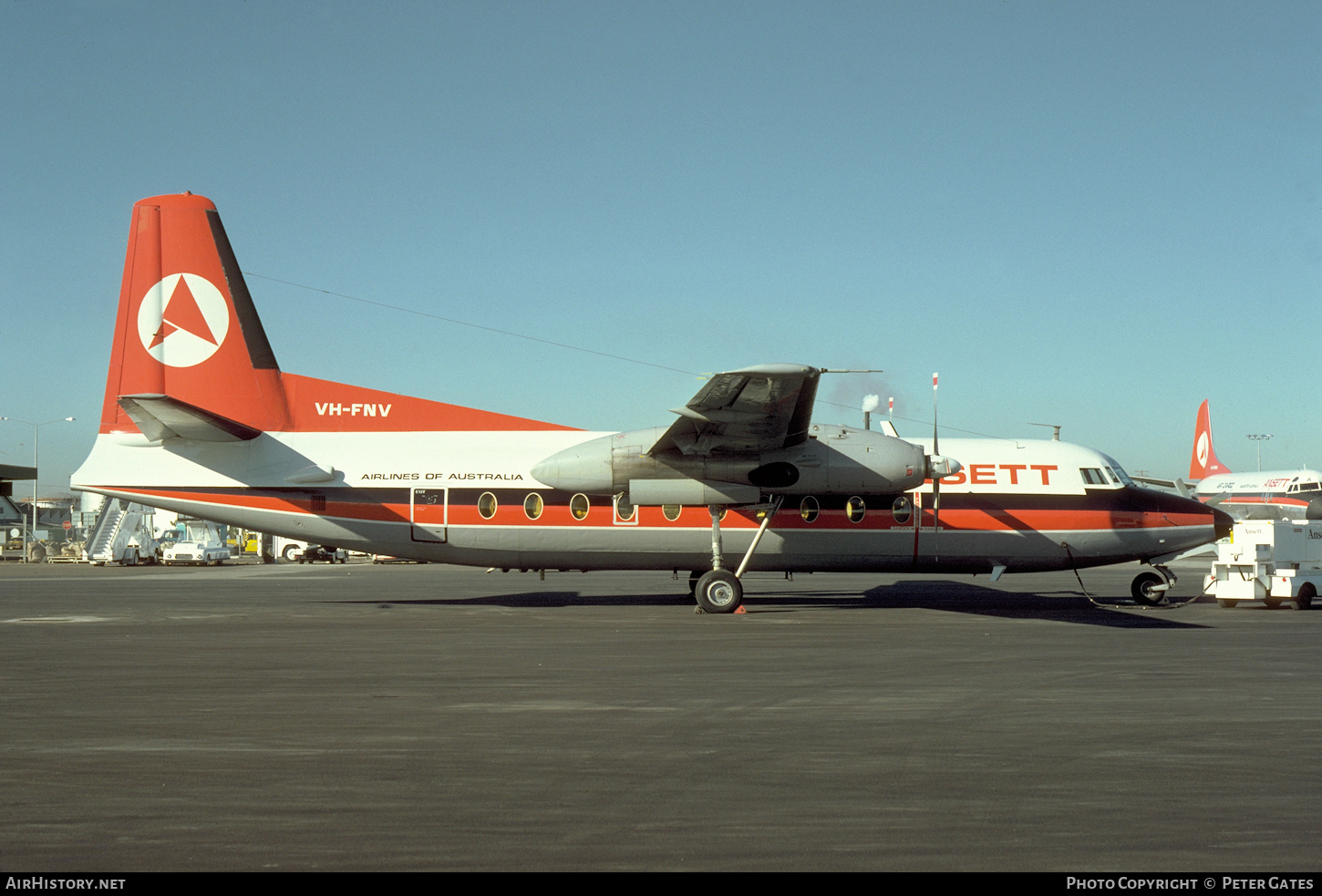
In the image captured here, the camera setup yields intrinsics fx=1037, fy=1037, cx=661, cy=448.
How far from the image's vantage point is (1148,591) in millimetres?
21859

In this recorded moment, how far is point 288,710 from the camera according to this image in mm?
8906

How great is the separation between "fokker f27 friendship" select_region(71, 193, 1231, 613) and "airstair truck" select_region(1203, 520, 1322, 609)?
225cm

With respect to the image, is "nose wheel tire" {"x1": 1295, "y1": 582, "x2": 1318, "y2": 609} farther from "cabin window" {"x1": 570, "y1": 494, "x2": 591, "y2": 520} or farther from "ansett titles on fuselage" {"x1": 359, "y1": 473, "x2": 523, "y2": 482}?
"ansett titles on fuselage" {"x1": 359, "y1": 473, "x2": 523, "y2": 482}

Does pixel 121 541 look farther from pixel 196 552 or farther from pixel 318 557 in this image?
pixel 318 557

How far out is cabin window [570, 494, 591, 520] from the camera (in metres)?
20.1

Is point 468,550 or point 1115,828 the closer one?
point 1115,828

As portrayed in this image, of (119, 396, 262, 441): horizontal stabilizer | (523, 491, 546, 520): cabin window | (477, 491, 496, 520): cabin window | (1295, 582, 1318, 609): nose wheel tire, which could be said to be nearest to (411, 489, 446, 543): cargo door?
(477, 491, 496, 520): cabin window

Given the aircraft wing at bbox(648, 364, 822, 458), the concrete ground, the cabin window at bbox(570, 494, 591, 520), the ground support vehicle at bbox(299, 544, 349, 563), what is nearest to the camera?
the concrete ground

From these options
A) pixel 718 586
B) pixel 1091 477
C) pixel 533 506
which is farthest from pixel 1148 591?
pixel 533 506

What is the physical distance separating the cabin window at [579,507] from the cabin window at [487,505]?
1497mm

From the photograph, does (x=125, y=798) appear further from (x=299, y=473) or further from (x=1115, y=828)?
(x=299, y=473)

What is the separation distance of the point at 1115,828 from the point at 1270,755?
2537mm

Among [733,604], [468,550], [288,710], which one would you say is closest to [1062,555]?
[733,604]

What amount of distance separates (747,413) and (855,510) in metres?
4.32
